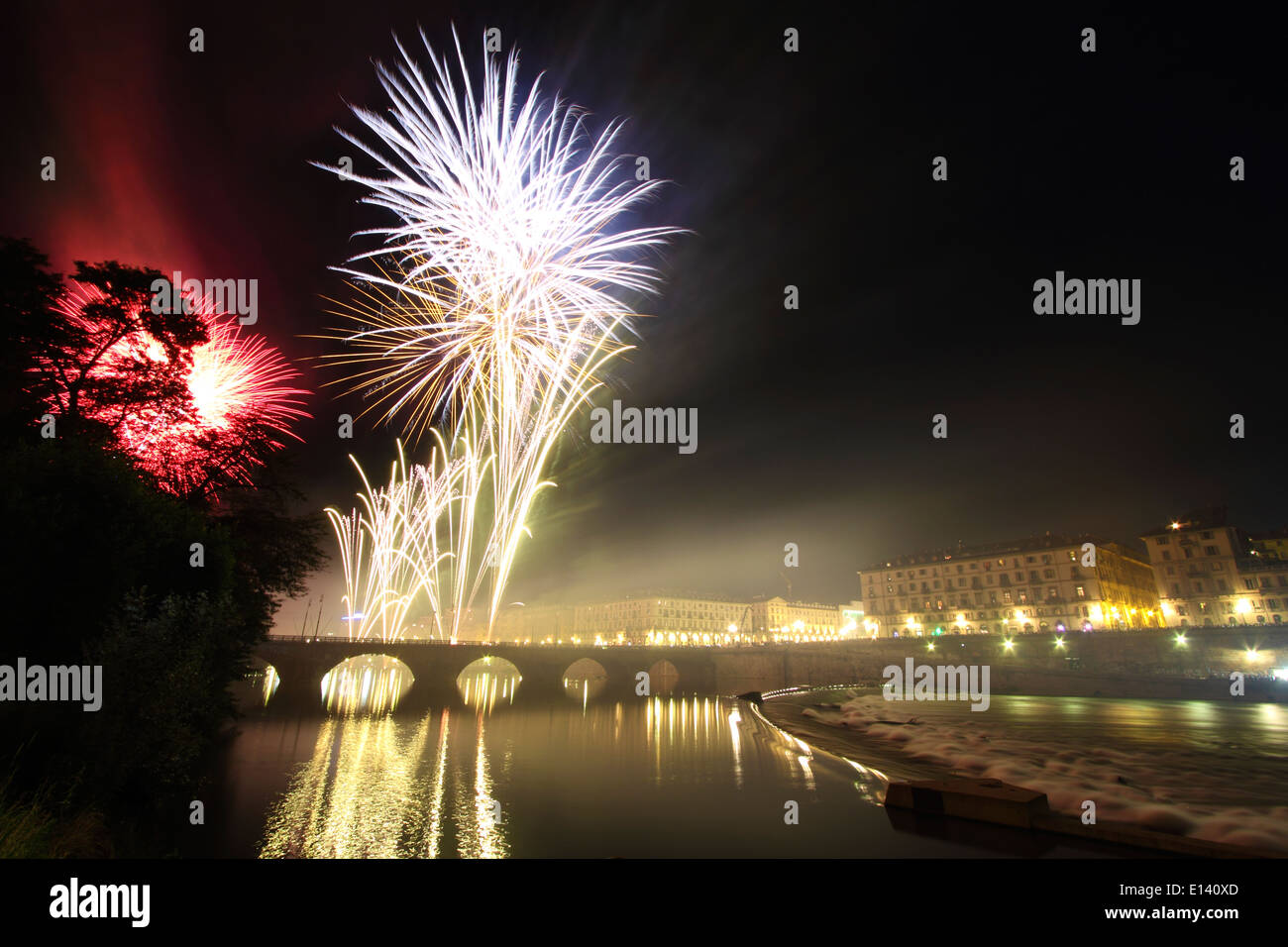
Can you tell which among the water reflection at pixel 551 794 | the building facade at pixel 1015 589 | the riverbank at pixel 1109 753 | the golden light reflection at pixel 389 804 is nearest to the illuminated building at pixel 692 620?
the building facade at pixel 1015 589

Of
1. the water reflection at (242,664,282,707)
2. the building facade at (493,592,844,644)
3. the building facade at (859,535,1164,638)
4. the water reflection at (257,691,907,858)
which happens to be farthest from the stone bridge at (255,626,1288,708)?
the building facade at (493,592,844,644)

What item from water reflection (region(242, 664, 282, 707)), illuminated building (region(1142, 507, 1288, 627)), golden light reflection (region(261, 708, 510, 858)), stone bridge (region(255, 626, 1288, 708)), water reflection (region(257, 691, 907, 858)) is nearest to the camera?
golden light reflection (region(261, 708, 510, 858))

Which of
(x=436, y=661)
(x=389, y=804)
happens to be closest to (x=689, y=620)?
(x=436, y=661)

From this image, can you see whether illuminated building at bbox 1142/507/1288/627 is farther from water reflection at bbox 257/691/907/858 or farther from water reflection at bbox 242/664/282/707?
water reflection at bbox 242/664/282/707

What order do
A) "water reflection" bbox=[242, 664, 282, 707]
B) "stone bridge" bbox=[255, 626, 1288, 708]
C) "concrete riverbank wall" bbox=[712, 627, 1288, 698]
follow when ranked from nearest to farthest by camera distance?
1. "water reflection" bbox=[242, 664, 282, 707]
2. "stone bridge" bbox=[255, 626, 1288, 708]
3. "concrete riverbank wall" bbox=[712, 627, 1288, 698]

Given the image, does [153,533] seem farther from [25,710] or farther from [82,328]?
[82,328]

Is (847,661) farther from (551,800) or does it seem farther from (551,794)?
(551,800)

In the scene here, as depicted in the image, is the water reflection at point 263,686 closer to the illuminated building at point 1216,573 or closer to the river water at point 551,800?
the river water at point 551,800
